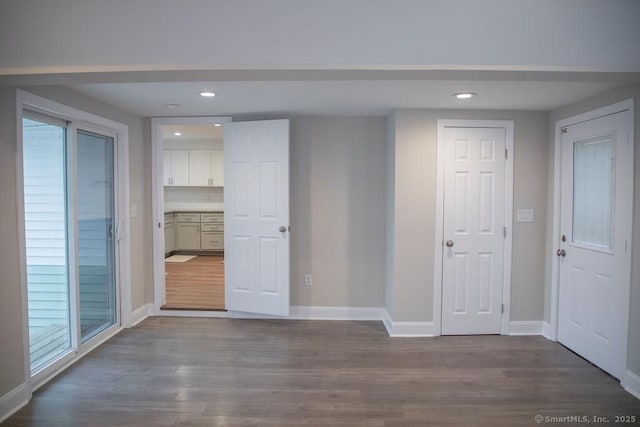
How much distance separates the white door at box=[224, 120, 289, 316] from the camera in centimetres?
400

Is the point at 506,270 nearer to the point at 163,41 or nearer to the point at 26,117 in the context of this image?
the point at 163,41

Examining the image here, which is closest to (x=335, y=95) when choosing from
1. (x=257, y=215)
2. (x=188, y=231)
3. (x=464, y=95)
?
(x=464, y=95)

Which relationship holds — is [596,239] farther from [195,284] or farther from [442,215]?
[195,284]

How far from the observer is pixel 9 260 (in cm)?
242

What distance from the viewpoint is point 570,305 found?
3473 millimetres

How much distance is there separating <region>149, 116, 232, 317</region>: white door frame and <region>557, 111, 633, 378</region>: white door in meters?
3.41

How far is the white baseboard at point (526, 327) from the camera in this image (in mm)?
3824

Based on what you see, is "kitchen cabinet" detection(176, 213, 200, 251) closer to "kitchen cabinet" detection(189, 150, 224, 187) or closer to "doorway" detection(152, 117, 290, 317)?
"kitchen cabinet" detection(189, 150, 224, 187)

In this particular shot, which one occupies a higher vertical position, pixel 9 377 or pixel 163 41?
pixel 163 41

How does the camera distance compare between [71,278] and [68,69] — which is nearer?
[68,69]

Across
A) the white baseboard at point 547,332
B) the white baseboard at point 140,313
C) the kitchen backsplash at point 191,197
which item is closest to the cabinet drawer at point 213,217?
the kitchen backsplash at point 191,197

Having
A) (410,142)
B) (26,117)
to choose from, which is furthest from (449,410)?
(26,117)

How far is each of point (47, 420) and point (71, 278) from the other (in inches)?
45.1

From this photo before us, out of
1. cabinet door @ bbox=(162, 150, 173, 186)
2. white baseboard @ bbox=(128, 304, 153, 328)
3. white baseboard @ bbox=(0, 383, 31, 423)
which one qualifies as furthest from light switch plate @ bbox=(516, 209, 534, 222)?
cabinet door @ bbox=(162, 150, 173, 186)
